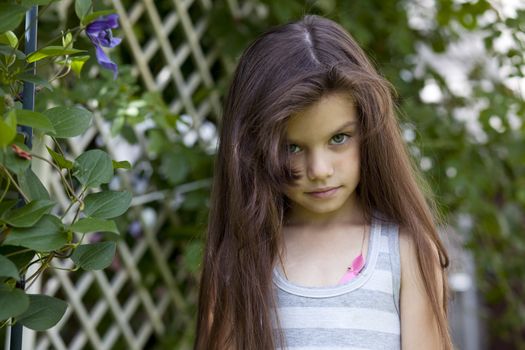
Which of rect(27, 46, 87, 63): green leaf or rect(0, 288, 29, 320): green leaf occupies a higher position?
rect(27, 46, 87, 63): green leaf

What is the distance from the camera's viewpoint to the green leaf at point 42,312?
109 centimetres

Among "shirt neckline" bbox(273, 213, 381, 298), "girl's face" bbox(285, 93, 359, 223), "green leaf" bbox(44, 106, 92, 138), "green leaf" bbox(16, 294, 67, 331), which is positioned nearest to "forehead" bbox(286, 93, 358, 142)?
"girl's face" bbox(285, 93, 359, 223)

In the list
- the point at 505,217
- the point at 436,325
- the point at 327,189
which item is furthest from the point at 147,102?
the point at 505,217

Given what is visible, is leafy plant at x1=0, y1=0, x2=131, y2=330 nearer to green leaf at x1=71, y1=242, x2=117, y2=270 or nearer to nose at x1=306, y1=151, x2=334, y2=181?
green leaf at x1=71, y1=242, x2=117, y2=270

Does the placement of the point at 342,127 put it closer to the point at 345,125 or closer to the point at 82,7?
the point at 345,125

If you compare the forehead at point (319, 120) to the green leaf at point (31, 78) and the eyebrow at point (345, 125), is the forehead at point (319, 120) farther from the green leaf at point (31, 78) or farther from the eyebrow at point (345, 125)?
the green leaf at point (31, 78)

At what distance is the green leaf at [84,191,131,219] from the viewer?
1.12 meters

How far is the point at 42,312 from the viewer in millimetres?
1097

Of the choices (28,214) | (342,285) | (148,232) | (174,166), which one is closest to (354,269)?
(342,285)

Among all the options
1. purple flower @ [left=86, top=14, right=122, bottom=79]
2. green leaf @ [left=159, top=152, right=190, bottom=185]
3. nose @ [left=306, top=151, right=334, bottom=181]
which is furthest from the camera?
green leaf @ [left=159, top=152, right=190, bottom=185]

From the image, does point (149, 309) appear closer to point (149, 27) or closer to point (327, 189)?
point (149, 27)

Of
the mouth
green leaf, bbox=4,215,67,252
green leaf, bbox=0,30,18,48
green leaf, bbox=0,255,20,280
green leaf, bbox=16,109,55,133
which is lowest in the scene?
the mouth

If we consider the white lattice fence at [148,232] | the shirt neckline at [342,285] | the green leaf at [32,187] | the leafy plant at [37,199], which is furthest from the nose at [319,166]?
the white lattice fence at [148,232]

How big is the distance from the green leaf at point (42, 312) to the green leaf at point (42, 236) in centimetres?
9
